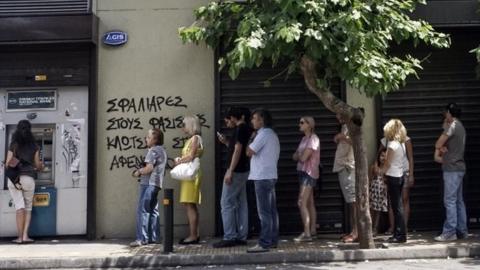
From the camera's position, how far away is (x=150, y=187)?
8609 mm

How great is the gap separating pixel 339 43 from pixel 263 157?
189 cm

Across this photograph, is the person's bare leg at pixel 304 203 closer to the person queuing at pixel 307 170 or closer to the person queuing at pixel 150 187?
the person queuing at pixel 307 170

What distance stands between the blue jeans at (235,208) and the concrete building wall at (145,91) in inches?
39.2

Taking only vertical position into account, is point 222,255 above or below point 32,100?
below

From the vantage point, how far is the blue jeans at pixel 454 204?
8.49 meters

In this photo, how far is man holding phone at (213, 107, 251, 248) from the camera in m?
8.27

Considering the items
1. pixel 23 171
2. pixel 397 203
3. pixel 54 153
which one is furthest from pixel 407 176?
pixel 23 171

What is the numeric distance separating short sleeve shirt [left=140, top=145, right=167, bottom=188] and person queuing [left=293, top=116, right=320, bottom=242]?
6.69ft

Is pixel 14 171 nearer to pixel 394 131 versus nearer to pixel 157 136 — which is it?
pixel 157 136

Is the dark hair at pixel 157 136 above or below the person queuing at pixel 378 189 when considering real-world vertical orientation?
above

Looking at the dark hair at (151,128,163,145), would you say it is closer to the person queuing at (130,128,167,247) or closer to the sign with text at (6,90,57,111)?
the person queuing at (130,128,167,247)

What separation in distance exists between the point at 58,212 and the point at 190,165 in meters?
2.51

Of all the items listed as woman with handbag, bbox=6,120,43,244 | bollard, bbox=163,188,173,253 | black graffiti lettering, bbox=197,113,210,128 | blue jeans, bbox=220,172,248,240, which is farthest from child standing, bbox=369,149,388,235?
woman with handbag, bbox=6,120,43,244

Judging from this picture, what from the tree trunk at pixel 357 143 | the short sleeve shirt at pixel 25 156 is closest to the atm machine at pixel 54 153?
the short sleeve shirt at pixel 25 156
